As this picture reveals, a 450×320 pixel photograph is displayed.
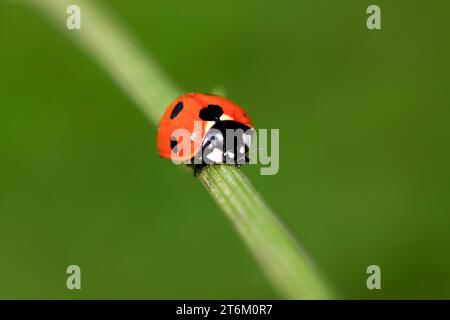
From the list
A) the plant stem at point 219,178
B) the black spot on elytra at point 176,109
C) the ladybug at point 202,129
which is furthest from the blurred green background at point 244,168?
the plant stem at point 219,178

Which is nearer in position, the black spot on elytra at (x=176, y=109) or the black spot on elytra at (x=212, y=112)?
the black spot on elytra at (x=176, y=109)

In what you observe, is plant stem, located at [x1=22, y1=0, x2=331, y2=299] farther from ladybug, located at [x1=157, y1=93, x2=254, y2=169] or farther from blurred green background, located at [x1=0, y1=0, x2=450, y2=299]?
blurred green background, located at [x1=0, y1=0, x2=450, y2=299]

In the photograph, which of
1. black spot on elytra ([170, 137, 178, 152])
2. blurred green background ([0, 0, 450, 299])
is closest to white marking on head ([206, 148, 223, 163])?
black spot on elytra ([170, 137, 178, 152])

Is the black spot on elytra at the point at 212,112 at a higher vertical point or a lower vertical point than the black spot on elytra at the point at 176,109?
higher

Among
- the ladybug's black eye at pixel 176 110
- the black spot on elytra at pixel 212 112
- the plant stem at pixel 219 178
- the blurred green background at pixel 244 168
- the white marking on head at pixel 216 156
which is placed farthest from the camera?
the blurred green background at pixel 244 168

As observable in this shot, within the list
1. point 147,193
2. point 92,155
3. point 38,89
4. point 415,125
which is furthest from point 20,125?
point 415,125

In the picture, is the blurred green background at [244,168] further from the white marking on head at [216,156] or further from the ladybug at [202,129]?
the white marking on head at [216,156]
